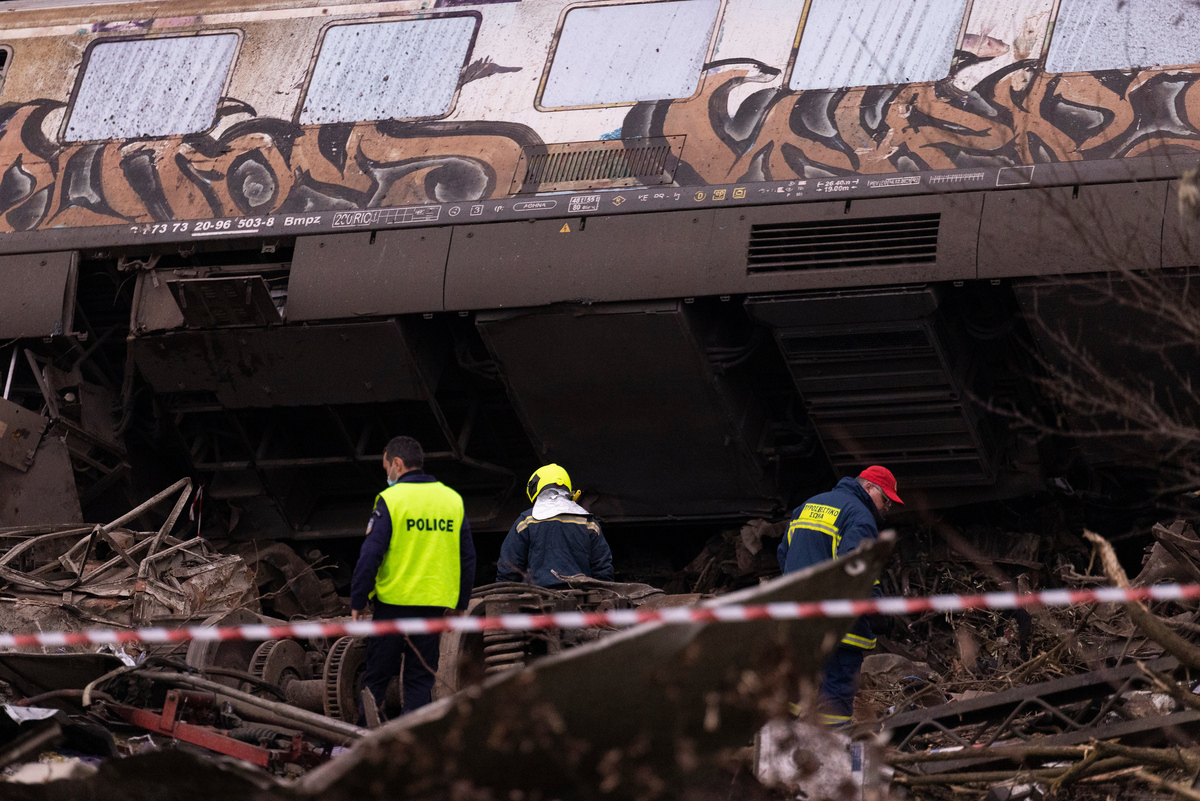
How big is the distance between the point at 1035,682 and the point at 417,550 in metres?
3.08

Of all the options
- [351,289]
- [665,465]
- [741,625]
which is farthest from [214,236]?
[741,625]

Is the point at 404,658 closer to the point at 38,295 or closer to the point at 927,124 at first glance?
the point at 927,124

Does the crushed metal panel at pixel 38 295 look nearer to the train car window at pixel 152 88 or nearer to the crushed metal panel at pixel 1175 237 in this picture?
the train car window at pixel 152 88

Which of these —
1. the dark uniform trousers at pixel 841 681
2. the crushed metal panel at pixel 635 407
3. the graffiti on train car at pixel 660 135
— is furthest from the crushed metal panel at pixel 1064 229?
the dark uniform trousers at pixel 841 681

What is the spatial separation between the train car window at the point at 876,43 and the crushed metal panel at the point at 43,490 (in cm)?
507

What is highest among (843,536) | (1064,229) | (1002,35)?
(1002,35)

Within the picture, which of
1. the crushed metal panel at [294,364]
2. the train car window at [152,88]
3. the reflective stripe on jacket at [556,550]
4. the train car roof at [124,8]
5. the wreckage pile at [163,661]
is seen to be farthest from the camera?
the train car roof at [124,8]

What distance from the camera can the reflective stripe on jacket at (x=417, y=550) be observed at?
6219 mm

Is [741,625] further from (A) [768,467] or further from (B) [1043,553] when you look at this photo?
(B) [1043,553]

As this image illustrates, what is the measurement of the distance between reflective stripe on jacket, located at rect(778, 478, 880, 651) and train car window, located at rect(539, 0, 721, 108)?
2.84 m

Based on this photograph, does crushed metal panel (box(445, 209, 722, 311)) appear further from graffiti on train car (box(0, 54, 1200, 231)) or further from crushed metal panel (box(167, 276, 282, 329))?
crushed metal panel (box(167, 276, 282, 329))

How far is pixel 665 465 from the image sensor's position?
29.2 feet

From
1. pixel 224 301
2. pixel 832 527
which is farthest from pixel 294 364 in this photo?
pixel 832 527

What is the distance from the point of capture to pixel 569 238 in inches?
325
